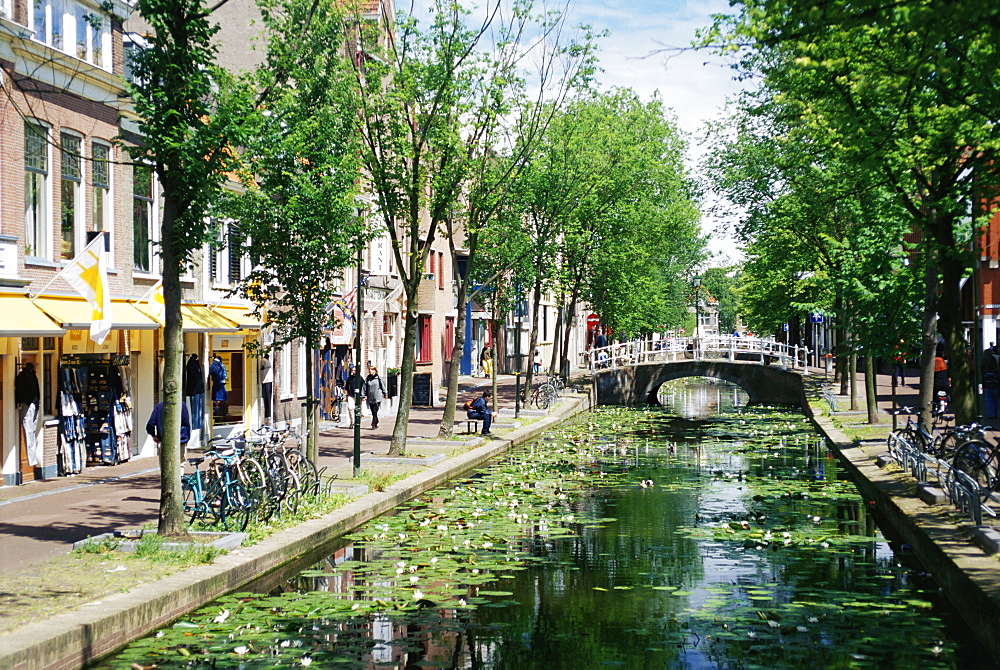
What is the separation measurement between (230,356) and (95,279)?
10490 mm

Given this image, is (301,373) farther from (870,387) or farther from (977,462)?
(977,462)

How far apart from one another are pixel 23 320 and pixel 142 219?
6788mm

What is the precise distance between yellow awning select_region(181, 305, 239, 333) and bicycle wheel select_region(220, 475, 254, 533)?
11573 mm

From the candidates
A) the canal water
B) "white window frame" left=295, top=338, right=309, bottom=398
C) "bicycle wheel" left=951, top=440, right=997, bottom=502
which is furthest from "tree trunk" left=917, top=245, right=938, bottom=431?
"white window frame" left=295, top=338, right=309, bottom=398

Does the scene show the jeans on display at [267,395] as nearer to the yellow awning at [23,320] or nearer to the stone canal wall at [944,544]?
the yellow awning at [23,320]

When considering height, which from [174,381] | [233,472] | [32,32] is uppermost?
[32,32]

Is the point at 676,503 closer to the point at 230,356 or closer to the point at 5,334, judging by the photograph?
the point at 5,334

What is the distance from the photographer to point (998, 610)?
9.45 meters

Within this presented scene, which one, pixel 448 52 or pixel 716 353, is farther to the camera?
pixel 716 353

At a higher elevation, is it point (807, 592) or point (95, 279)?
point (95, 279)

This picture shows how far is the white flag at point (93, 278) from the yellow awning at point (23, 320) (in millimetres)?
738

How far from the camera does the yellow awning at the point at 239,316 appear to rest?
27.7 m

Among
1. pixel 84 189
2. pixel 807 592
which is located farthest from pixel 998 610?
pixel 84 189

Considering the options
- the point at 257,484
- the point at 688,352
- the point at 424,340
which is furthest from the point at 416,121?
the point at 688,352
